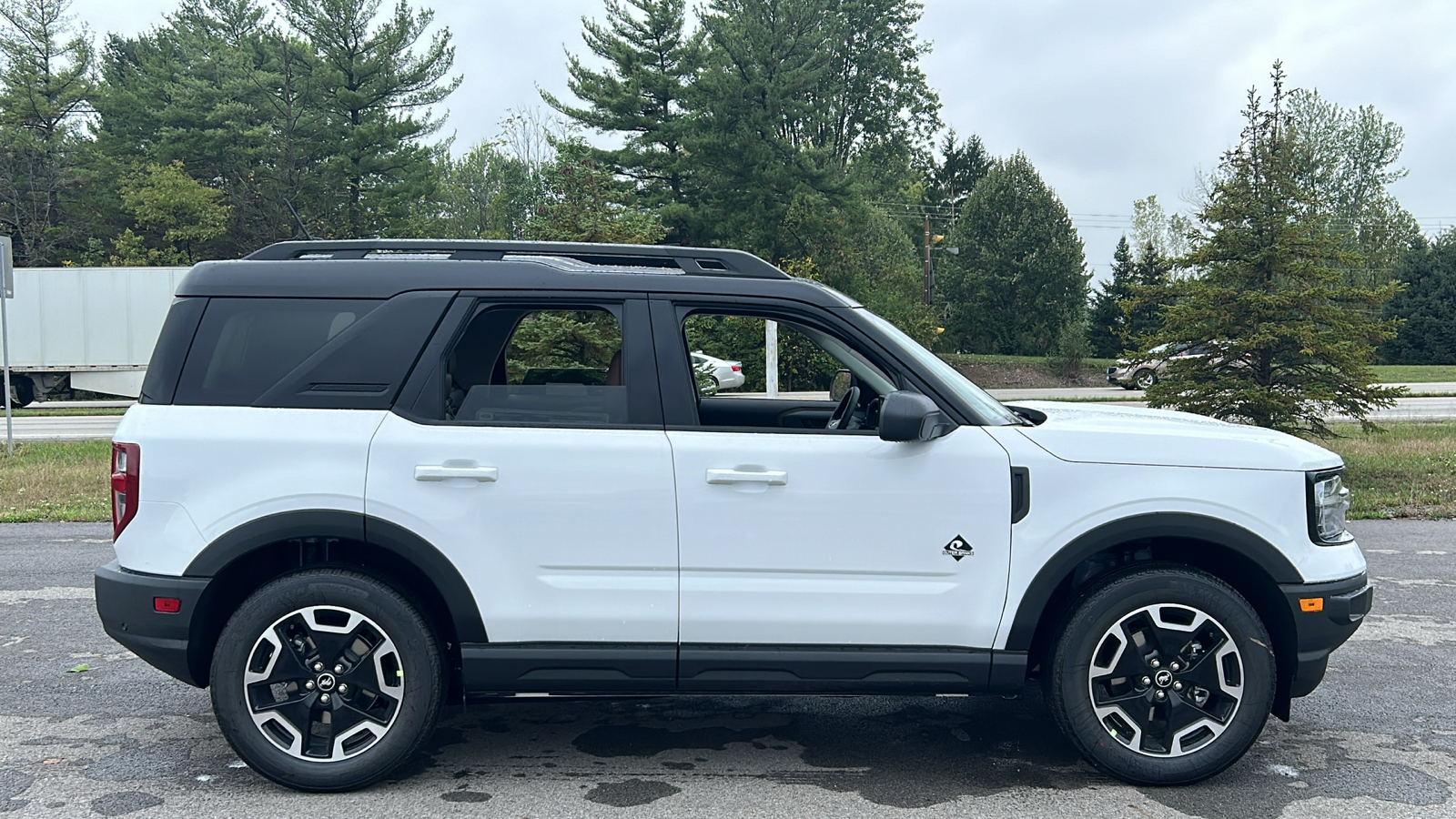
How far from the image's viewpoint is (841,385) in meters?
5.15

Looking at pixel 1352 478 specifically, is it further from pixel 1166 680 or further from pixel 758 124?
pixel 758 124

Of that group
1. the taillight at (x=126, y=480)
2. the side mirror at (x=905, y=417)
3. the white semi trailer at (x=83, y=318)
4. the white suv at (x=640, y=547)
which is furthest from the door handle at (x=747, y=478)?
the white semi trailer at (x=83, y=318)

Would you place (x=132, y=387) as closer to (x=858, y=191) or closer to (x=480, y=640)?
(x=858, y=191)

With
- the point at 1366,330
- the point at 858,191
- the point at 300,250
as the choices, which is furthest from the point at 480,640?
the point at 858,191

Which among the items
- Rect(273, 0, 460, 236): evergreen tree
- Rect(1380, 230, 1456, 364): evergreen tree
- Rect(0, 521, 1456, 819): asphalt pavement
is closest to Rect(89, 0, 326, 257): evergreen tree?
Rect(273, 0, 460, 236): evergreen tree

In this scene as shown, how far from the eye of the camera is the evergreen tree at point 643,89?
37.4 m

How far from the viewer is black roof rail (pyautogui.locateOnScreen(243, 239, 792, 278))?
13.9ft

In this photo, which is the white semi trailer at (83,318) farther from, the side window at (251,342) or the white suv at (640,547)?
the white suv at (640,547)

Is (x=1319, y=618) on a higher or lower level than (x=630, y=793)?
higher

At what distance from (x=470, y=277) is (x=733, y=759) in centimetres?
210

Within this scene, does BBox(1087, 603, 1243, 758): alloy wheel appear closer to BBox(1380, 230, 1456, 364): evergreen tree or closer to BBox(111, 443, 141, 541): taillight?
BBox(111, 443, 141, 541): taillight

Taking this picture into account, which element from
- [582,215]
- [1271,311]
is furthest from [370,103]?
[1271,311]

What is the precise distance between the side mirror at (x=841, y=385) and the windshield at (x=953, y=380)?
1.85ft

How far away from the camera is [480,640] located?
154 inches
